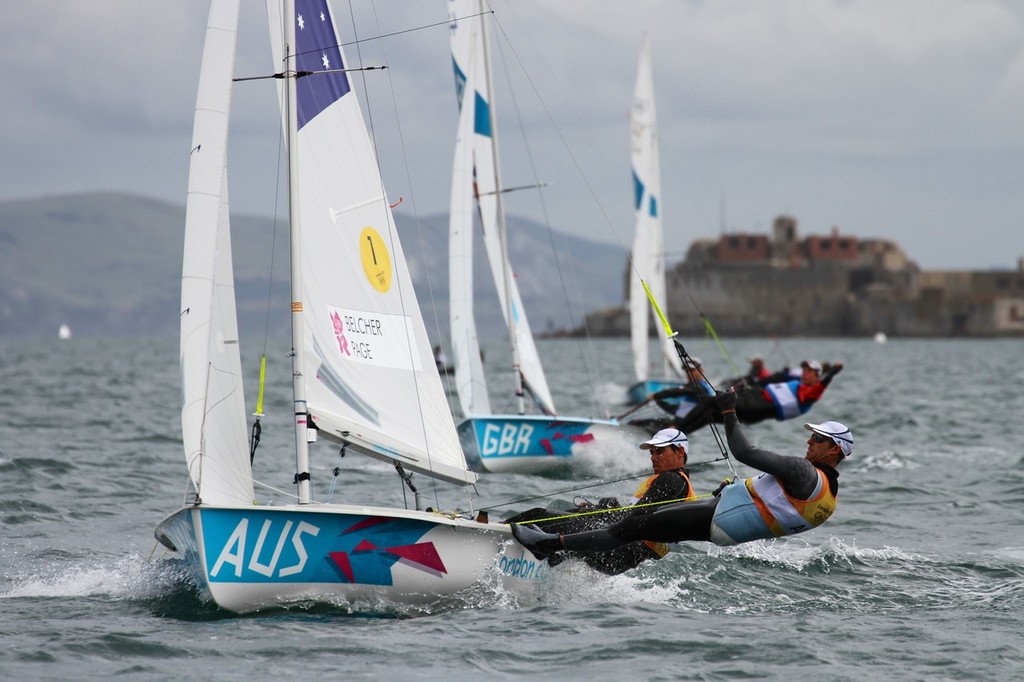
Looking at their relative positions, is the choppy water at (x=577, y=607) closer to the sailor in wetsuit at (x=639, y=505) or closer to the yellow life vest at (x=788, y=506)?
the sailor in wetsuit at (x=639, y=505)

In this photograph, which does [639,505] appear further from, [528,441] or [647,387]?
[647,387]

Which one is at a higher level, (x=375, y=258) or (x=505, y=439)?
(x=375, y=258)

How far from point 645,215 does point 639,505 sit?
17.7 metres

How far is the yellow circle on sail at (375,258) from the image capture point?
852 centimetres

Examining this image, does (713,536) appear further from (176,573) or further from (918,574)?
(176,573)

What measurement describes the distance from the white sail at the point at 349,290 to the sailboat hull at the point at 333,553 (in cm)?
88

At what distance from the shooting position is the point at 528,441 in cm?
1402

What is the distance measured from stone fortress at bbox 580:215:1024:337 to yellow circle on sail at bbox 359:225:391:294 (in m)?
93.8

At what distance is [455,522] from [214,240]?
206cm

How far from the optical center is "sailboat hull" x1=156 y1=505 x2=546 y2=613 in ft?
23.5

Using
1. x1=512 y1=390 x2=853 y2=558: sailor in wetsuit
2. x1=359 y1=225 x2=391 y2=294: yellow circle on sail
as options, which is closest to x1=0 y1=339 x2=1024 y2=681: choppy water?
x1=512 y1=390 x2=853 y2=558: sailor in wetsuit

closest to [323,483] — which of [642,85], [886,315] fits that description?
[642,85]

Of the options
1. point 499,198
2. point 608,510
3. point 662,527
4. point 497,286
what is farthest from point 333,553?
point 499,198

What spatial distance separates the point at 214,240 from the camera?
7.21 meters
